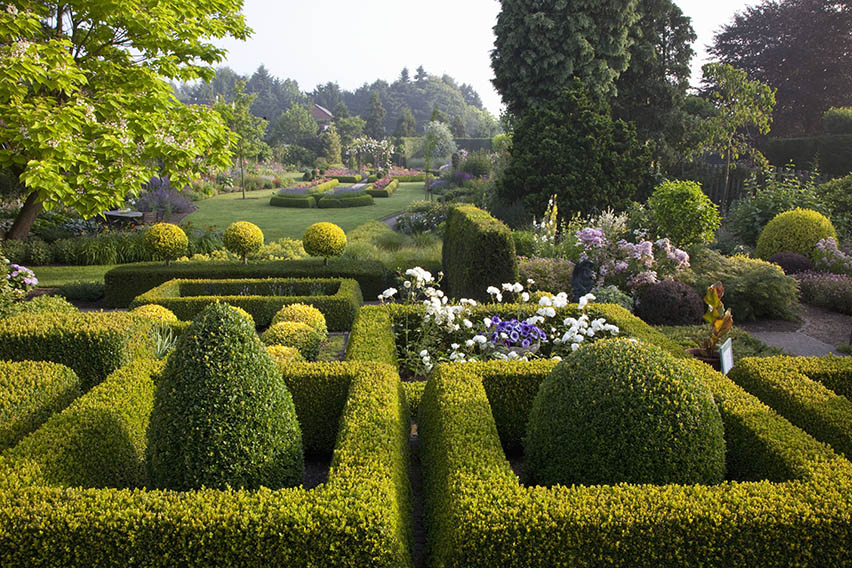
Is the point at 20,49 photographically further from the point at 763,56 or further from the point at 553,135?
the point at 763,56

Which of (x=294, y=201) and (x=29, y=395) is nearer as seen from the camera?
(x=29, y=395)

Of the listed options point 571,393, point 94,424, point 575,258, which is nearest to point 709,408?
point 571,393

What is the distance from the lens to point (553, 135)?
14.7 meters

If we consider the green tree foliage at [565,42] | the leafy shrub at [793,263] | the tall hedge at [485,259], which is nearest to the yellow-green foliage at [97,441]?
the tall hedge at [485,259]

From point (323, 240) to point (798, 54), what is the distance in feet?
92.3

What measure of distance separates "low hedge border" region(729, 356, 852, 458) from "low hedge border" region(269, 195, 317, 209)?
952 inches

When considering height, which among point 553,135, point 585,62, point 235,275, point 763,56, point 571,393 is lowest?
point 235,275

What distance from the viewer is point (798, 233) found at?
11.2 meters

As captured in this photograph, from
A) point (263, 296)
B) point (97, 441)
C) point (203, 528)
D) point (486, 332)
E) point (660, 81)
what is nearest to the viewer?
point (203, 528)

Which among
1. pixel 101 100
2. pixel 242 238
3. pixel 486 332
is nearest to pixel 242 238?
pixel 242 238

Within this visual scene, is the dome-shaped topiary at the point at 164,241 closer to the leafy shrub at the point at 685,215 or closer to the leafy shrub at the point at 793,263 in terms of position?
the leafy shrub at the point at 685,215

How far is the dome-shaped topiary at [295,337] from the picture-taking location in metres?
6.15

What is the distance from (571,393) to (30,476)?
284 centimetres

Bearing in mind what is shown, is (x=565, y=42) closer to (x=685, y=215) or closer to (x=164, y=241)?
(x=685, y=215)
